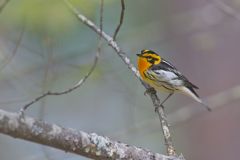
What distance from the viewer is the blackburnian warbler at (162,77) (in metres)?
4.39

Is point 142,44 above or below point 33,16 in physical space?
above

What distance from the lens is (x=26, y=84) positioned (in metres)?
5.05

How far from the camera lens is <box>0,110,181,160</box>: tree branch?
2.15 m

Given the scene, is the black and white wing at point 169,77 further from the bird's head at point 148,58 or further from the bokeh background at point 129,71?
the bokeh background at point 129,71

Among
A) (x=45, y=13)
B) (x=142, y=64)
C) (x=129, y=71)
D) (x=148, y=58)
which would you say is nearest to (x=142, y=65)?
(x=142, y=64)

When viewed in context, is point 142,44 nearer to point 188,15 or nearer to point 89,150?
Answer: point 188,15

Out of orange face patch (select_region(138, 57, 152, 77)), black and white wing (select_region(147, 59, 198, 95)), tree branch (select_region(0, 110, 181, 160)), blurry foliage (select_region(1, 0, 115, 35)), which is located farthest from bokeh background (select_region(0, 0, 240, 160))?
tree branch (select_region(0, 110, 181, 160))

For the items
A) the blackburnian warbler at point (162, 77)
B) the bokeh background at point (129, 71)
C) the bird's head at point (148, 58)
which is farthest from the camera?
the bokeh background at point (129, 71)

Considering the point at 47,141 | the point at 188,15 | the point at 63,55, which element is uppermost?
the point at 188,15

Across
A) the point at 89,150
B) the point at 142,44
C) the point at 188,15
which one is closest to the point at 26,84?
the point at 142,44

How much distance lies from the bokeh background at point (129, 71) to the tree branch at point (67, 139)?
2.15 meters

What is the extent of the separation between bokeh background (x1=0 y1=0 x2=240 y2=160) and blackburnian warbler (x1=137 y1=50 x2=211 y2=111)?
45 centimetres

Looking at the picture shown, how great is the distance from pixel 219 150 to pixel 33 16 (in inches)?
106

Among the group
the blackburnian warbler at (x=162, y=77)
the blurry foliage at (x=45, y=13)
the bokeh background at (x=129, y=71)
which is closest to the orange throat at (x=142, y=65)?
the blackburnian warbler at (x=162, y=77)
